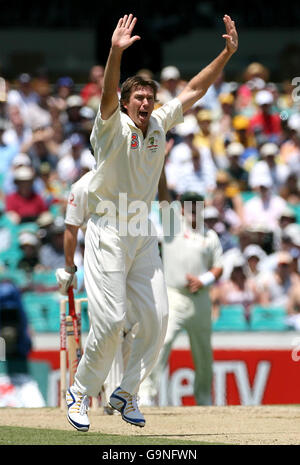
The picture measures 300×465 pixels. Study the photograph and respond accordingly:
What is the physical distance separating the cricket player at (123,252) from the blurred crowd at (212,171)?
16.6ft

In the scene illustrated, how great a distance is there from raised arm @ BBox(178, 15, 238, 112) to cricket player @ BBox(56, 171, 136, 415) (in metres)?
1.30

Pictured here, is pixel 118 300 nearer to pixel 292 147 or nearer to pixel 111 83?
pixel 111 83

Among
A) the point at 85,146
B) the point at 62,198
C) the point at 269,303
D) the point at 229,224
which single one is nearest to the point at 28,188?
the point at 62,198

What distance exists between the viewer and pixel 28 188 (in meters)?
14.1

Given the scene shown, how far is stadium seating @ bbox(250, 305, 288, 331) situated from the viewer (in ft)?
40.1

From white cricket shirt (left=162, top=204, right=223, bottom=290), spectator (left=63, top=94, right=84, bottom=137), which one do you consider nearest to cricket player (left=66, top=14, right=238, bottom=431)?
white cricket shirt (left=162, top=204, right=223, bottom=290)

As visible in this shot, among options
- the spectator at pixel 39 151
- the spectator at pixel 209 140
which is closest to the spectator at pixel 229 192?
the spectator at pixel 209 140

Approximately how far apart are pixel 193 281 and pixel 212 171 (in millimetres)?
4051

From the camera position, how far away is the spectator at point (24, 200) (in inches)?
553

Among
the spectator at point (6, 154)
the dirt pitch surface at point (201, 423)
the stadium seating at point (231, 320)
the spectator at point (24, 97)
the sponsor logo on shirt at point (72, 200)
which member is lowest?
the dirt pitch surface at point (201, 423)

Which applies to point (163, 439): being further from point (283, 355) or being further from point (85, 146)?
point (85, 146)

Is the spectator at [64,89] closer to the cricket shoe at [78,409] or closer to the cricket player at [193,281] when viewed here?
the cricket player at [193,281]

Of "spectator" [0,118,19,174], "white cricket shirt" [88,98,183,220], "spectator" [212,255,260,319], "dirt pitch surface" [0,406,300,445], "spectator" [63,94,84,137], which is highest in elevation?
"spectator" [63,94,84,137]

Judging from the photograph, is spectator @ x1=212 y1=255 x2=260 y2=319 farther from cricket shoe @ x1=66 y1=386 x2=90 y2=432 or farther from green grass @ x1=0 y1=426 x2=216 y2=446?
cricket shoe @ x1=66 y1=386 x2=90 y2=432
